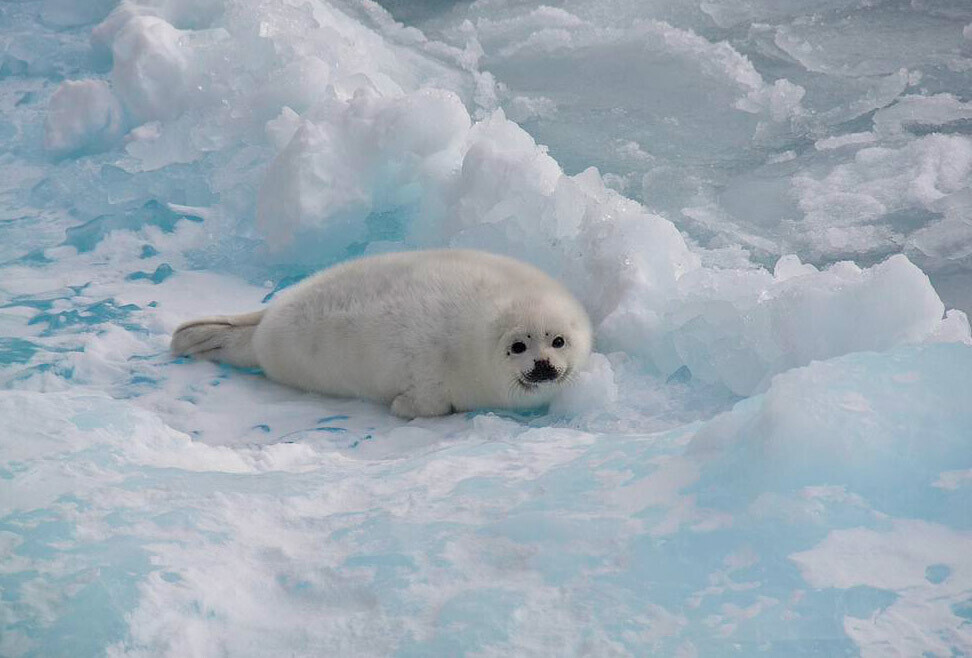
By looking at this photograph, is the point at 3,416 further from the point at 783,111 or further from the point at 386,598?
the point at 783,111

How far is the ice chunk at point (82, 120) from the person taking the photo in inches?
203

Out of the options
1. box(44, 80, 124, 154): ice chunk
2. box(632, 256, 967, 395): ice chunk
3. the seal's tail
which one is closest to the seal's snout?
box(632, 256, 967, 395): ice chunk

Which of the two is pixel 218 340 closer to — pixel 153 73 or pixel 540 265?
pixel 540 265

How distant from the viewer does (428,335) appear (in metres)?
3.36

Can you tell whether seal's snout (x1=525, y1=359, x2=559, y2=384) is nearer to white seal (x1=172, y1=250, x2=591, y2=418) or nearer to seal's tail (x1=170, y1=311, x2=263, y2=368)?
white seal (x1=172, y1=250, x2=591, y2=418)

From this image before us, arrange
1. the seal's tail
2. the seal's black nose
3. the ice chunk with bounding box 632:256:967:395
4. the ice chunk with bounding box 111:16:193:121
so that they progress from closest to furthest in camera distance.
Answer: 1. the ice chunk with bounding box 632:256:967:395
2. the seal's black nose
3. the seal's tail
4. the ice chunk with bounding box 111:16:193:121

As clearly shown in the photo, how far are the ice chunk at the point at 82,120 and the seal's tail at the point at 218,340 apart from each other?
187 centimetres

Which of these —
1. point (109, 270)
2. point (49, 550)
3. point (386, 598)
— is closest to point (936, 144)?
point (109, 270)

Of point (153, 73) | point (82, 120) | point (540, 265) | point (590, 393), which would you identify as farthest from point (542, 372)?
point (82, 120)

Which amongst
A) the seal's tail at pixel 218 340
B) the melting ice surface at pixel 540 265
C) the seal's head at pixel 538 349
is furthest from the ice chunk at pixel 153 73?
the seal's head at pixel 538 349

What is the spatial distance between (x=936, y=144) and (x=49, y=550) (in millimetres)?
4259

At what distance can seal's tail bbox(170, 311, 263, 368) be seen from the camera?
364cm

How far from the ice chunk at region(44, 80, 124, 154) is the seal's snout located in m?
2.88

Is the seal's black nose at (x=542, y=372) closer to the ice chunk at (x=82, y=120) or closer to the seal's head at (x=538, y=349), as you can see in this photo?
the seal's head at (x=538, y=349)
